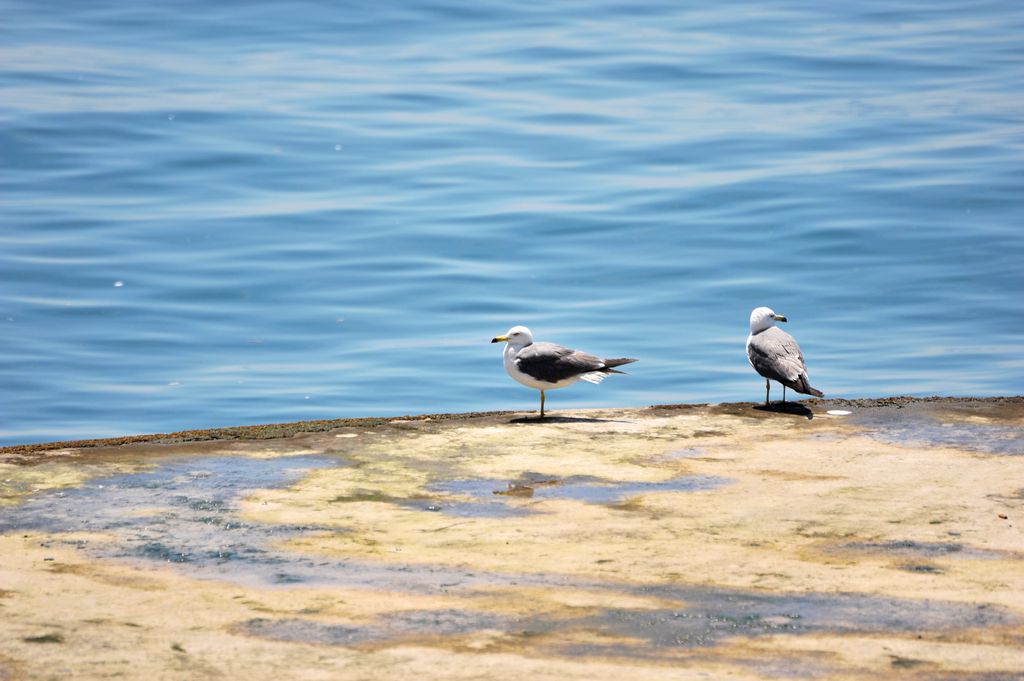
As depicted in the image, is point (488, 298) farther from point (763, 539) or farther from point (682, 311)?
point (763, 539)

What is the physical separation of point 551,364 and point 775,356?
1.60 meters

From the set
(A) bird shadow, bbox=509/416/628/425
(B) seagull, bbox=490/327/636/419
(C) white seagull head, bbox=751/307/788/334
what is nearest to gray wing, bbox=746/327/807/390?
(C) white seagull head, bbox=751/307/788/334

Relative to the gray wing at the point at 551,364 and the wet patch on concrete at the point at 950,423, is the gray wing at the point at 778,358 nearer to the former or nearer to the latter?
the wet patch on concrete at the point at 950,423

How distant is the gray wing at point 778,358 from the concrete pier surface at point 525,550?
1037mm

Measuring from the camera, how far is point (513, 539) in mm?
6941

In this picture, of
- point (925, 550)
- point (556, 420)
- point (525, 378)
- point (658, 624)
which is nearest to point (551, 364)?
point (525, 378)

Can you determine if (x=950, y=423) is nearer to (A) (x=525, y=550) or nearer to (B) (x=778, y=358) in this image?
(B) (x=778, y=358)

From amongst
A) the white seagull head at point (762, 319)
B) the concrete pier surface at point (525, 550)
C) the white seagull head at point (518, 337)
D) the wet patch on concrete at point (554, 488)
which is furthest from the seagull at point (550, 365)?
the wet patch on concrete at point (554, 488)

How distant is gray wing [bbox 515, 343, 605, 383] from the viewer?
1041cm

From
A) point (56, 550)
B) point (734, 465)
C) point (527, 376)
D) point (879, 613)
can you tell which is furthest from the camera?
point (527, 376)

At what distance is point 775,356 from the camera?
35.3 ft

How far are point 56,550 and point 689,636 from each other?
2.83 m

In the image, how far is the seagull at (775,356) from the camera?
10453 mm

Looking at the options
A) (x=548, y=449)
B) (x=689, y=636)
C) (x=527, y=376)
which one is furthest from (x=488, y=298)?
Result: (x=689, y=636)
